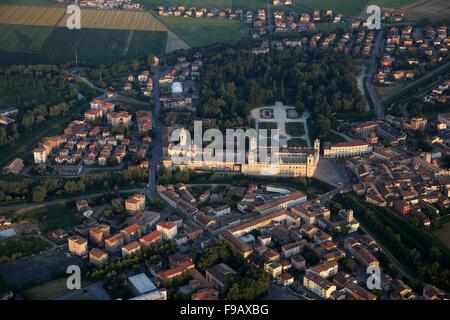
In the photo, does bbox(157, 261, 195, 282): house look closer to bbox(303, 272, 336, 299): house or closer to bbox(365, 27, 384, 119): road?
bbox(303, 272, 336, 299): house

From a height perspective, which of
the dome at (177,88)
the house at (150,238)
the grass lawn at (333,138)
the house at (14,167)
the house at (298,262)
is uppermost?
the dome at (177,88)

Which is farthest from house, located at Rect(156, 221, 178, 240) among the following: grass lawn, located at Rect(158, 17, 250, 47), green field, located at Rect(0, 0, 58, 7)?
green field, located at Rect(0, 0, 58, 7)

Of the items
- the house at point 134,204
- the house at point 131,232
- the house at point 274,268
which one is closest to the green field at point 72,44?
the house at point 134,204

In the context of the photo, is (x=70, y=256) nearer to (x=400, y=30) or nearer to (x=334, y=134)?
(x=334, y=134)

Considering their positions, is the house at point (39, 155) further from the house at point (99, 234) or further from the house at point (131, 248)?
the house at point (131, 248)

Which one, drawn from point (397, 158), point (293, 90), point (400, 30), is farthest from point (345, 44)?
point (397, 158)
